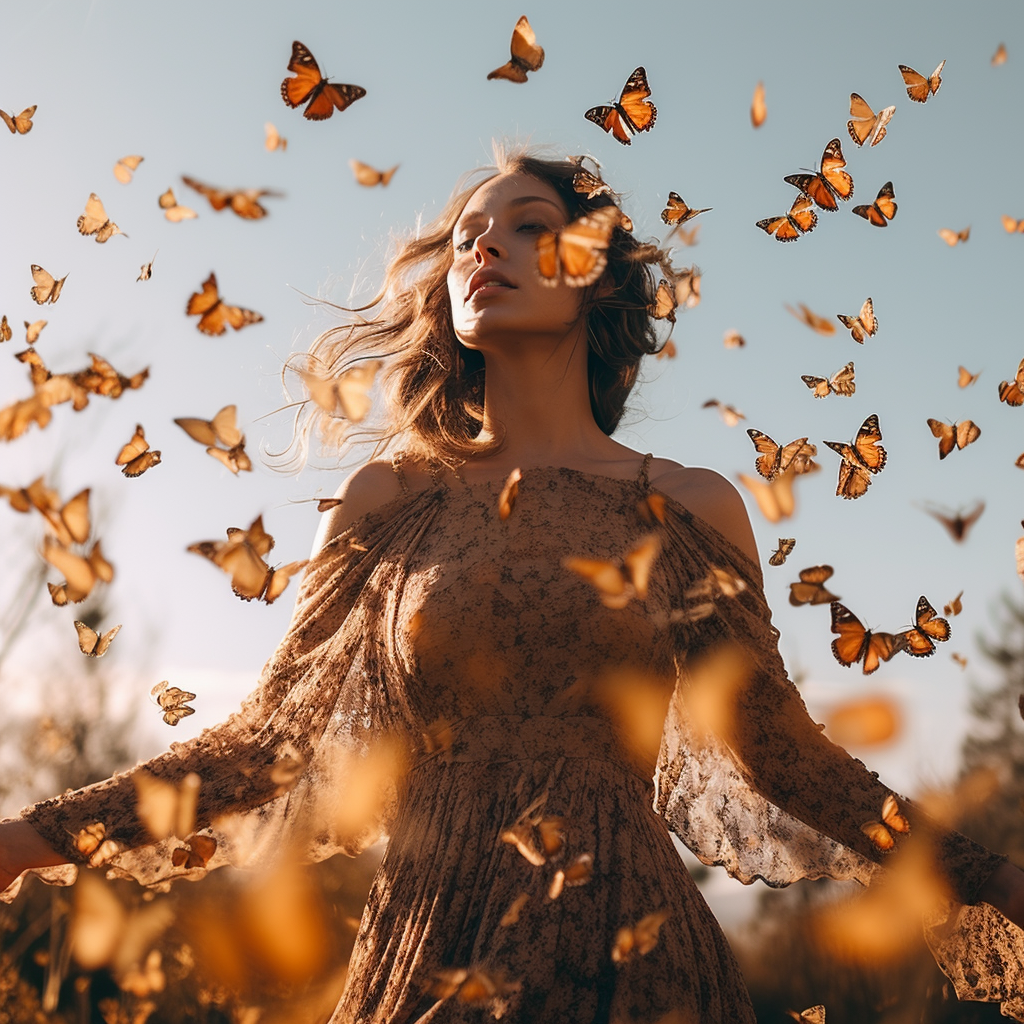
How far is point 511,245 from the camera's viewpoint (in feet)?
8.78

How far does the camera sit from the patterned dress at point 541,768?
186cm

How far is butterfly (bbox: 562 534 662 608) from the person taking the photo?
2258 mm

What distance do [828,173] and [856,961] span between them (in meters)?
7.37

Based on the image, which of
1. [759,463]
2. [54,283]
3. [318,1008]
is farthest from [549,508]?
[318,1008]

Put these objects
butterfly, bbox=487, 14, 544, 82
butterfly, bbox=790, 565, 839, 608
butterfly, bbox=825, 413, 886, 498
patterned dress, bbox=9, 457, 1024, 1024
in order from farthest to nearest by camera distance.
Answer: butterfly, bbox=825, 413, 886, 498, butterfly, bbox=487, 14, 544, 82, butterfly, bbox=790, 565, 839, 608, patterned dress, bbox=9, 457, 1024, 1024

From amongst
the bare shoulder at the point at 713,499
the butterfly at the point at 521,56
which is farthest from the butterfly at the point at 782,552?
the butterfly at the point at 521,56

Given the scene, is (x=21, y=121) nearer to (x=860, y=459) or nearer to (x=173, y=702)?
(x=173, y=702)

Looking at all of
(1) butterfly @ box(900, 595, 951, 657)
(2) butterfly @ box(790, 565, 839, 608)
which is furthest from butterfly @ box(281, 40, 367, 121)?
(1) butterfly @ box(900, 595, 951, 657)

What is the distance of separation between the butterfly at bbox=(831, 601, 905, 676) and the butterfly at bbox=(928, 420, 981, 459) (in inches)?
22.7

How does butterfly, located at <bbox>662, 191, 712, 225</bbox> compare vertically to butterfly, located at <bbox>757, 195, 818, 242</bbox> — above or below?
above

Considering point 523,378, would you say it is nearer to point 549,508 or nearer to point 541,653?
point 549,508

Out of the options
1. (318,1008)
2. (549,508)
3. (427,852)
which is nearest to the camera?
(427,852)

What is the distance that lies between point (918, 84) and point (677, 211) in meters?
0.73

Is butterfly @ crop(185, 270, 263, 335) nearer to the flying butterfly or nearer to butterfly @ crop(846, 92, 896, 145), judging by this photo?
the flying butterfly
